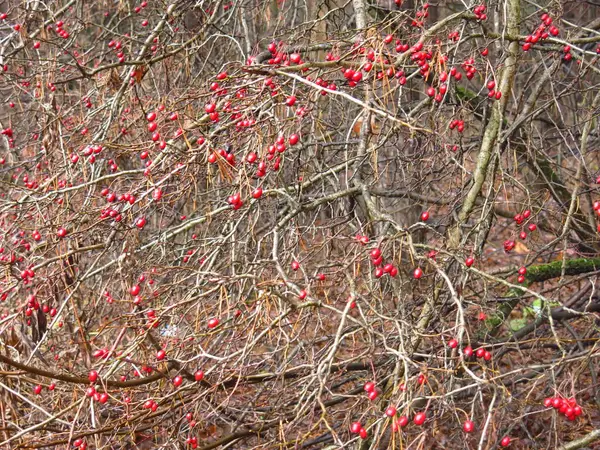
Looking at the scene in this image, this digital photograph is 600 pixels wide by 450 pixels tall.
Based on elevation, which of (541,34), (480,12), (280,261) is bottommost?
(280,261)

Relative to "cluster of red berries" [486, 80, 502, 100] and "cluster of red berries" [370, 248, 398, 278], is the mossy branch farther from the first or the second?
"cluster of red berries" [370, 248, 398, 278]

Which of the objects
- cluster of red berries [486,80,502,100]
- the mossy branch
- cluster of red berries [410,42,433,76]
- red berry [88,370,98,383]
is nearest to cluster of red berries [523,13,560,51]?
cluster of red berries [486,80,502,100]

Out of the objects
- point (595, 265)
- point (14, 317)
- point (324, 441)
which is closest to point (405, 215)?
point (595, 265)

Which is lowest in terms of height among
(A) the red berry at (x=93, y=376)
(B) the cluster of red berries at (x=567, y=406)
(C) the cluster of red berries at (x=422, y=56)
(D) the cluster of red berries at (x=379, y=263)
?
(B) the cluster of red berries at (x=567, y=406)

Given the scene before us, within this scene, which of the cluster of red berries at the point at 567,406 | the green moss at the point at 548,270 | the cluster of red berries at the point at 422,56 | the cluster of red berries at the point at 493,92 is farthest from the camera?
the green moss at the point at 548,270

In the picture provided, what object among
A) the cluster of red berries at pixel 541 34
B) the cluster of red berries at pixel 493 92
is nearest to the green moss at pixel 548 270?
the cluster of red berries at pixel 493 92

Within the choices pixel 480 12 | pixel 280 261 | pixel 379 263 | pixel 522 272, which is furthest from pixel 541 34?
pixel 280 261

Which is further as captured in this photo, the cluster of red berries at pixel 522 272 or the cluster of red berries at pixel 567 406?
the cluster of red berries at pixel 522 272

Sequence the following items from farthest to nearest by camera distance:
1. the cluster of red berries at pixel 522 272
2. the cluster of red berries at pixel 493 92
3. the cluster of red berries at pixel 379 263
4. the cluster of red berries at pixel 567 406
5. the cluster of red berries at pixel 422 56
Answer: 1. the cluster of red berries at pixel 493 92
2. the cluster of red berries at pixel 522 272
3. the cluster of red berries at pixel 422 56
4. the cluster of red berries at pixel 379 263
5. the cluster of red berries at pixel 567 406

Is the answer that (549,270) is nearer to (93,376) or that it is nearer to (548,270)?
(548,270)

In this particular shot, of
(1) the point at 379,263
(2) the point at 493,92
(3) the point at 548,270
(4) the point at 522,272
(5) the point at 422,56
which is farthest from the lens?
(3) the point at 548,270

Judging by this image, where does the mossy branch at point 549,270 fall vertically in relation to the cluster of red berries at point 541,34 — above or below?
below

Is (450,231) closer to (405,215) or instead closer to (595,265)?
(595,265)

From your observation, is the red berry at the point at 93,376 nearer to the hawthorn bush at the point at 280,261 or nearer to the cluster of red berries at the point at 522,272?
the hawthorn bush at the point at 280,261
